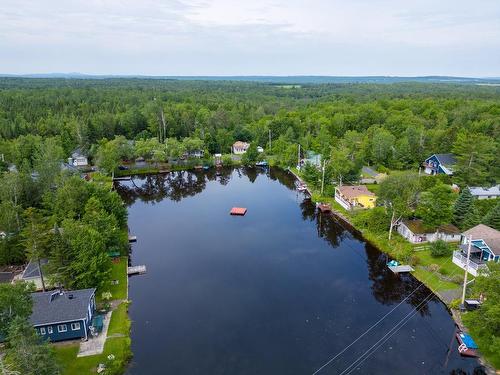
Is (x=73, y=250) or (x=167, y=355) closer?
(x=167, y=355)

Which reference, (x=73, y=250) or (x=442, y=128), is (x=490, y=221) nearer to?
(x=73, y=250)

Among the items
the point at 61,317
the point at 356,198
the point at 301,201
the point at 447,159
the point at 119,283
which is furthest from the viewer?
the point at 447,159

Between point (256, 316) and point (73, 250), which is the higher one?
point (73, 250)

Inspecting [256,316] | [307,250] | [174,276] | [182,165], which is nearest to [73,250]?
[174,276]

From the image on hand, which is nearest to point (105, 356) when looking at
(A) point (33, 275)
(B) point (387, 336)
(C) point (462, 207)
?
(A) point (33, 275)

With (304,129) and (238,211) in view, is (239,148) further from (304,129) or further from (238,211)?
(238,211)

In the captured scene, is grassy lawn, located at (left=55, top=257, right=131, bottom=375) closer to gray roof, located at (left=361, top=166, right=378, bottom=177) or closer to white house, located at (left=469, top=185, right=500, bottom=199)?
white house, located at (left=469, top=185, right=500, bottom=199)

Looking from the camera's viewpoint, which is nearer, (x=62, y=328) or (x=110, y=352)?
(x=110, y=352)
